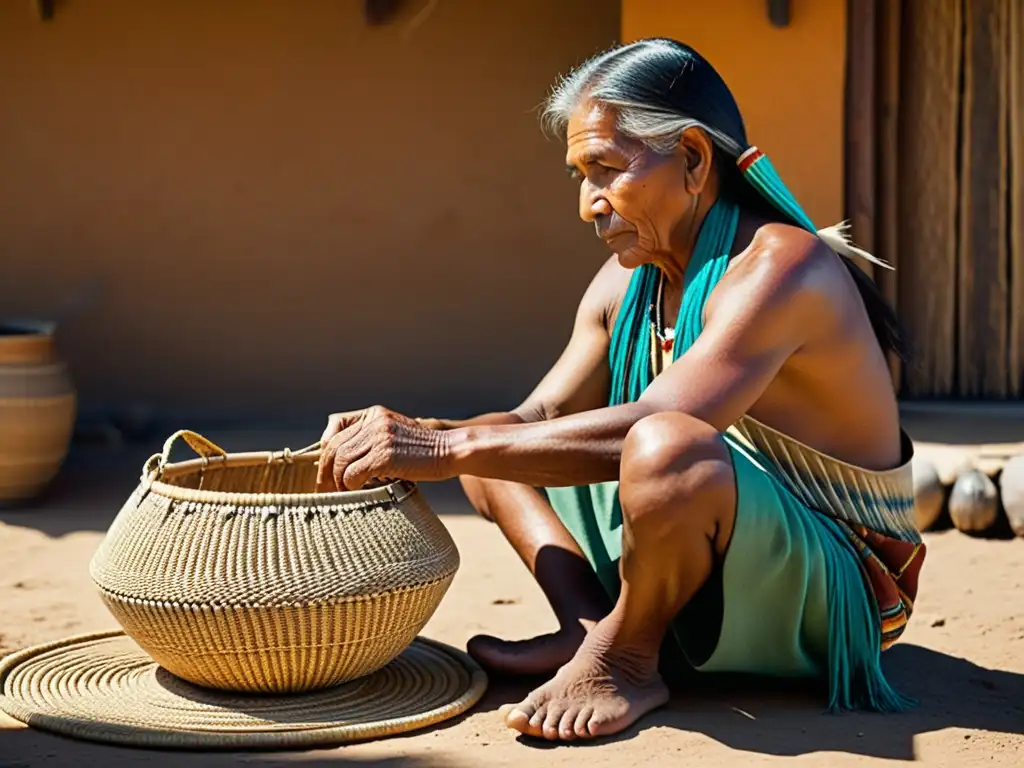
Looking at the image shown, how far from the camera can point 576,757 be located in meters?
3.00

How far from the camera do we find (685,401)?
3.11 m

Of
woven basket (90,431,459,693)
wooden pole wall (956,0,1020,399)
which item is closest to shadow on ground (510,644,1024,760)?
woven basket (90,431,459,693)

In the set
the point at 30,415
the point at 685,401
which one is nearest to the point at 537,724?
the point at 685,401

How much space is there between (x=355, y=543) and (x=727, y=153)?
112cm

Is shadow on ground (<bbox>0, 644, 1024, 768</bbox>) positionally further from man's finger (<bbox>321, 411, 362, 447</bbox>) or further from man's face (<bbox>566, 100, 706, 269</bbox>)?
man's face (<bbox>566, 100, 706, 269</bbox>)

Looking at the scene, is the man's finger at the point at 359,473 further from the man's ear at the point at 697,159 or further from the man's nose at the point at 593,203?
the man's ear at the point at 697,159

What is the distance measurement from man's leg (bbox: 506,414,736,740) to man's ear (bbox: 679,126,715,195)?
57 centimetres

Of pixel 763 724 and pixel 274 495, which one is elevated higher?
pixel 274 495

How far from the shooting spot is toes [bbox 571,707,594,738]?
306 centimetres

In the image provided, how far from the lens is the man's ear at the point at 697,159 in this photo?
3318mm

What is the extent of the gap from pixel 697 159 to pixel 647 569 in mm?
877

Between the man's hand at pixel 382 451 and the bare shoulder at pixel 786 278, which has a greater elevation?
the bare shoulder at pixel 786 278

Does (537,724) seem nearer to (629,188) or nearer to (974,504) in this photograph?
(629,188)

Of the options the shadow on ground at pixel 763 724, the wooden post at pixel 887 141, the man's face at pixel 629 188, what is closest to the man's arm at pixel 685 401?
the man's face at pixel 629 188
